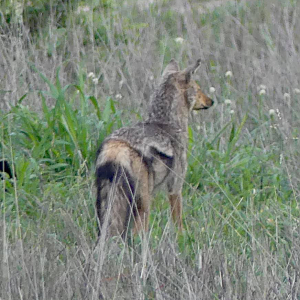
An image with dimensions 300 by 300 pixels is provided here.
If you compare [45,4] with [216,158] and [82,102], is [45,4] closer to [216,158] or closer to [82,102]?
[82,102]

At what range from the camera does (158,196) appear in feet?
19.9

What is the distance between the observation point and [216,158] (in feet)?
21.4

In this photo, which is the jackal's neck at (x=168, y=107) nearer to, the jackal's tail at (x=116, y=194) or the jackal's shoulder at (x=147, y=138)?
the jackal's shoulder at (x=147, y=138)

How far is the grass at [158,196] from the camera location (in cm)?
350

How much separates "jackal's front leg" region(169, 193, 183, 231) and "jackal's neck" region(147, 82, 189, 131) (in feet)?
2.02

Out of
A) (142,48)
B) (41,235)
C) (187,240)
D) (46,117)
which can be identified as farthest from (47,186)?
(142,48)

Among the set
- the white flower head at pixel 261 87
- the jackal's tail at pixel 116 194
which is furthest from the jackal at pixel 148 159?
the white flower head at pixel 261 87

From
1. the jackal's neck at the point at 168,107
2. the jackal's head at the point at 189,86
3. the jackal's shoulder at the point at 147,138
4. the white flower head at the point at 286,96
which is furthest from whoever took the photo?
the white flower head at the point at 286,96

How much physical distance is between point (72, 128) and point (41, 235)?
2.54 m

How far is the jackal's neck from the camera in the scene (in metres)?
6.00

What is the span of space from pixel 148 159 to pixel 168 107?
85 centimetres

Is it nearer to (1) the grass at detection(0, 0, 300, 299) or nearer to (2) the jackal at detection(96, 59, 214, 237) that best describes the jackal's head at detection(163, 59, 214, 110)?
(2) the jackal at detection(96, 59, 214, 237)

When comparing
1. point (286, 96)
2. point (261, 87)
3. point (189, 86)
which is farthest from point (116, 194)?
point (261, 87)

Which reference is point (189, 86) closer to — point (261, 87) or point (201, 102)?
point (201, 102)
